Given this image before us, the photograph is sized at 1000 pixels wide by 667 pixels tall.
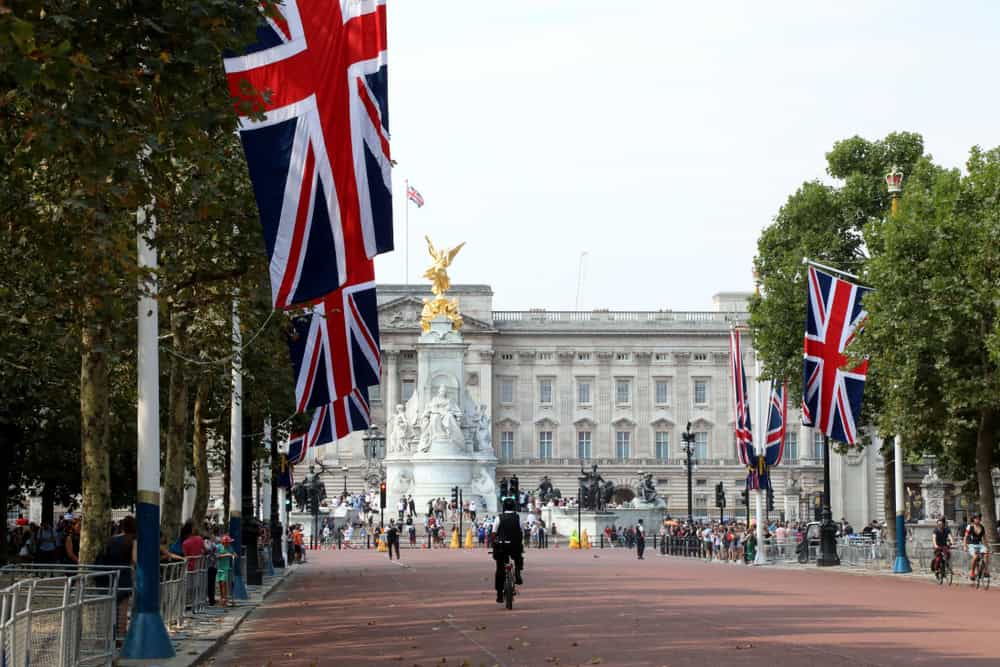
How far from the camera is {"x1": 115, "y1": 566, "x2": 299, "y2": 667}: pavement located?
Result: 19.0 meters

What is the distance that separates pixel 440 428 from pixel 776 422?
47.6 m

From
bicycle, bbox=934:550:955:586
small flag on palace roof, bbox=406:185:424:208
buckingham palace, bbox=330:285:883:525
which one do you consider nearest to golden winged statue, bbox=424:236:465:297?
small flag on palace roof, bbox=406:185:424:208

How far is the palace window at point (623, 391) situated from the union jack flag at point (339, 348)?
12447 centimetres

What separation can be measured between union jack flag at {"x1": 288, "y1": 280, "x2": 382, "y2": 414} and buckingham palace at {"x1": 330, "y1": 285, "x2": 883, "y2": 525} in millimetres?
119433

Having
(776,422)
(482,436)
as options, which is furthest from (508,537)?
(482,436)

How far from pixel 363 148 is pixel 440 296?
312ft

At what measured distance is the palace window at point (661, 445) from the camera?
5846 inches

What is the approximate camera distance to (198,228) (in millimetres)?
26734

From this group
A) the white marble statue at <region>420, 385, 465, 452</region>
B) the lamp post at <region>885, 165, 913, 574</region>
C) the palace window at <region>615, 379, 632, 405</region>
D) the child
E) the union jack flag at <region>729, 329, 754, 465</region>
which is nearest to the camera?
the child

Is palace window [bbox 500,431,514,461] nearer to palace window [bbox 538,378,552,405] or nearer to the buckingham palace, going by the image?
the buckingham palace

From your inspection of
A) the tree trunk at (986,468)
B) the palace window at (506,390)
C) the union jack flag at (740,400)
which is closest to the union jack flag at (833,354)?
the tree trunk at (986,468)

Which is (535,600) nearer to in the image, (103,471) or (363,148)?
(103,471)

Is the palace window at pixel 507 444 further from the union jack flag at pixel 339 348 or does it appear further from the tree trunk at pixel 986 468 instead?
the union jack flag at pixel 339 348

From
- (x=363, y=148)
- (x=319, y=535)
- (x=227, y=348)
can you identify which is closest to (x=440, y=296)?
(x=319, y=535)
